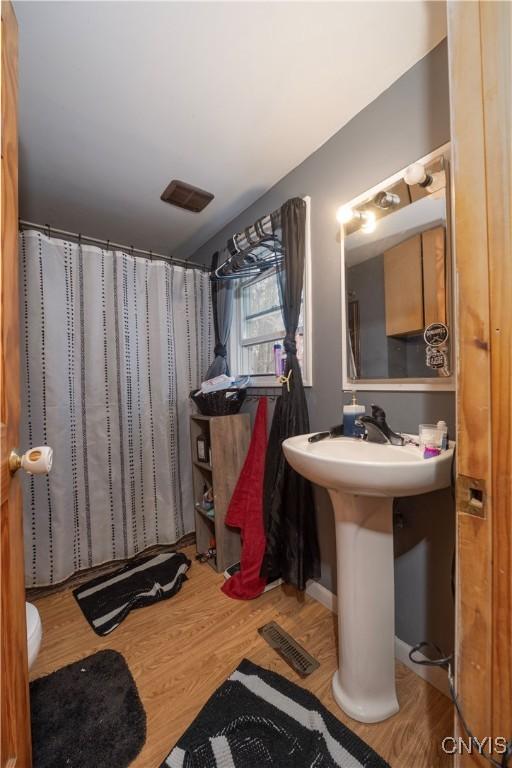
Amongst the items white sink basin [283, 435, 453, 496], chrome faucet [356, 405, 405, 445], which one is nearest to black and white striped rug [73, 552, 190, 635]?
A: white sink basin [283, 435, 453, 496]

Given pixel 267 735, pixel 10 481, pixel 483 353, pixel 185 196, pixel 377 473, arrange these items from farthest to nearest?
pixel 185 196 → pixel 267 735 → pixel 377 473 → pixel 10 481 → pixel 483 353

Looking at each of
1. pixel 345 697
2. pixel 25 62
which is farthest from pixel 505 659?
pixel 25 62

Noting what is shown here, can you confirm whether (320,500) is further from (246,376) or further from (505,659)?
(505,659)

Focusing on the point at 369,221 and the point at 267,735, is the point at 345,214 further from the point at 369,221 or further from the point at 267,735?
the point at 267,735

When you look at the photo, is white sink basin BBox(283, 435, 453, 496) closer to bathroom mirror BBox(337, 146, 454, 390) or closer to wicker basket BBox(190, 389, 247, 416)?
bathroom mirror BBox(337, 146, 454, 390)

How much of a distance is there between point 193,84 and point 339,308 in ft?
3.35

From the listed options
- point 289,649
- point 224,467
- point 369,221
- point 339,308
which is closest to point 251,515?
point 224,467

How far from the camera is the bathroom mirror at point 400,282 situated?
1032mm

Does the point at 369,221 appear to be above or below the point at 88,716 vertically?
above

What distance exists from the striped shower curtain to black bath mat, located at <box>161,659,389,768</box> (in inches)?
42.9

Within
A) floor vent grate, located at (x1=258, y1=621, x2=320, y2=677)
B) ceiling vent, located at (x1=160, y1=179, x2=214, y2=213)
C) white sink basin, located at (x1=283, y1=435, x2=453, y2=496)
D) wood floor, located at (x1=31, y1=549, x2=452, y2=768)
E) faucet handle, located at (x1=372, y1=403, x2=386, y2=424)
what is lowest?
wood floor, located at (x1=31, y1=549, x2=452, y2=768)

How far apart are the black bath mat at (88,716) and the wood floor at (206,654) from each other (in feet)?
0.13

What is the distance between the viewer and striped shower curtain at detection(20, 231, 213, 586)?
1.59 m

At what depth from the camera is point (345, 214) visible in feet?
4.24
